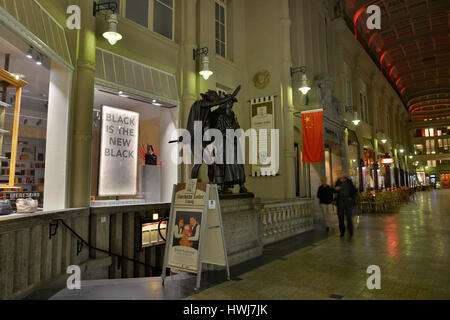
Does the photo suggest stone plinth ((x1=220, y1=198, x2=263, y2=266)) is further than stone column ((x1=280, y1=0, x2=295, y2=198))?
No

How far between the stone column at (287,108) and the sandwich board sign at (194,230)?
7.01 m

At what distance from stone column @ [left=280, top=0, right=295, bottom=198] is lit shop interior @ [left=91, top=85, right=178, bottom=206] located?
4419 mm

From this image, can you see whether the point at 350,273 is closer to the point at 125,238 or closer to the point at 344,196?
the point at 344,196

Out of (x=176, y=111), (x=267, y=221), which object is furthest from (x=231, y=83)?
(x=267, y=221)

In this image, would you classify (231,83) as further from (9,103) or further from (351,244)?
(9,103)

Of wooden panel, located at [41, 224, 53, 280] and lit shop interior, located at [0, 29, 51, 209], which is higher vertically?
lit shop interior, located at [0, 29, 51, 209]

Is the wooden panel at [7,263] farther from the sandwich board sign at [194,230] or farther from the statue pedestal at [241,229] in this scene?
the statue pedestal at [241,229]

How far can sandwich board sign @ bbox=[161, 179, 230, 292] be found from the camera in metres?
3.87

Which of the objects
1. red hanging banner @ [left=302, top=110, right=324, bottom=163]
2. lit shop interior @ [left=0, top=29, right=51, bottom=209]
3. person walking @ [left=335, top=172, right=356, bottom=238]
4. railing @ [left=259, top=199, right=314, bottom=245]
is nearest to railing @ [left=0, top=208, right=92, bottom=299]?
lit shop interior @ [left=0, top=29, right=51, bottom=209]

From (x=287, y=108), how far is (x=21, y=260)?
372 inches

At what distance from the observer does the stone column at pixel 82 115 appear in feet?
19.1

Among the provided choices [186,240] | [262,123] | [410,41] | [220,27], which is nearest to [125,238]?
[186,240]

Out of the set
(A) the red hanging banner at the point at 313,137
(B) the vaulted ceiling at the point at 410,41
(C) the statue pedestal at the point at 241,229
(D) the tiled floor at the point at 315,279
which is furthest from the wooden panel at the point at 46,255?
(B) the vaulted ceiling at the point at 410,41

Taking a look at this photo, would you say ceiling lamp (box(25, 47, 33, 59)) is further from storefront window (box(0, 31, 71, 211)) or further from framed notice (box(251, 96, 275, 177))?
framed notice (box(251, 96, 275, 177))
